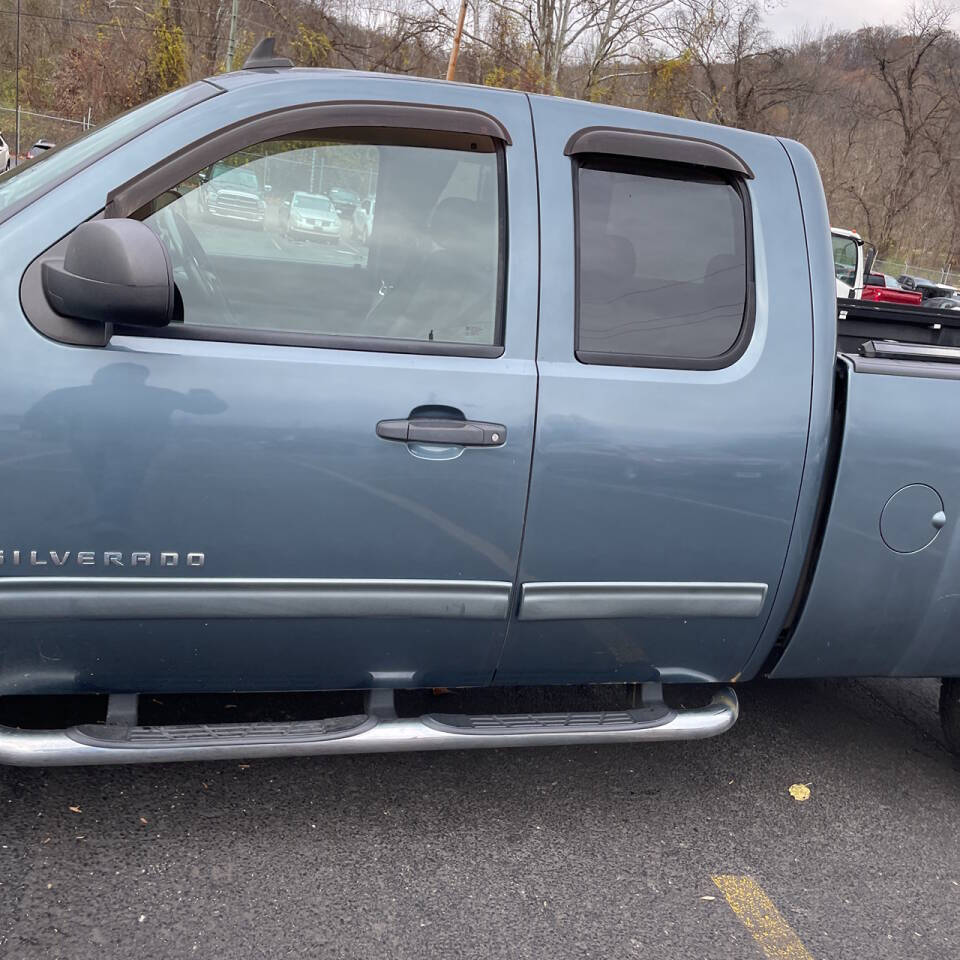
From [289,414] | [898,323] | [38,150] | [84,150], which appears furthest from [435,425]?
[38,150]

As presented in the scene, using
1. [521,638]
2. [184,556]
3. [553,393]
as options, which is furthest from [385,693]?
[553,393]

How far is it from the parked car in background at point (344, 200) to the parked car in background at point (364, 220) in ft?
0.05

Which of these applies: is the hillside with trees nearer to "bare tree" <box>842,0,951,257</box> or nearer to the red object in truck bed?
"bare tree" <box>842,0,951,257</box>

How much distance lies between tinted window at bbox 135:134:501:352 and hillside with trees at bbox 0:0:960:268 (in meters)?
30.1

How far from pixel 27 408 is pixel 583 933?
1784 mm

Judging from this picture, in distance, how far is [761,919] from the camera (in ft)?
8.25

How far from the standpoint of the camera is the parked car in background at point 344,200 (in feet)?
8.25

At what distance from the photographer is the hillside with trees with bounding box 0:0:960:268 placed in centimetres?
3450

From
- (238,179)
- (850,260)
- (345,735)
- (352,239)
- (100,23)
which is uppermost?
(100,23)

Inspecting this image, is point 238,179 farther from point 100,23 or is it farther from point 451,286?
point 100,23

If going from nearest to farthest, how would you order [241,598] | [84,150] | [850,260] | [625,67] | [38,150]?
[241,598] → [84,150] → [38,150] → [850,260] → [625,67]

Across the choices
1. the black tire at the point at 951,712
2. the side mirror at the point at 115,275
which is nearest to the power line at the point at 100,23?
the side mirror at the point at 115,275

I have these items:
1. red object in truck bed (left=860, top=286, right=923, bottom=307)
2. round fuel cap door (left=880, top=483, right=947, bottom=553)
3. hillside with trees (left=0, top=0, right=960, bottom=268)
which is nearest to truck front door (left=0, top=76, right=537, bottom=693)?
round fuel cap door (left=880, top=483, right=947, bottom=553)

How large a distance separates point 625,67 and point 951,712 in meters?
39.9
